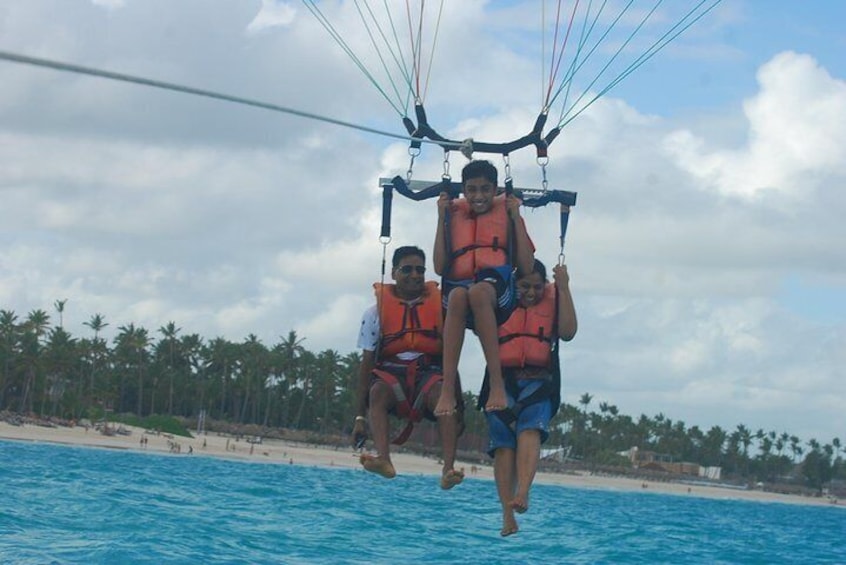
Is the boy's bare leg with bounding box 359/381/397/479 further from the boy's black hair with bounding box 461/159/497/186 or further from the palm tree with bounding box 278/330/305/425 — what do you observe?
the palm tree with bounding box 278/330/305/425

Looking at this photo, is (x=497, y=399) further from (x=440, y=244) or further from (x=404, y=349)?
(x=440, y=244)

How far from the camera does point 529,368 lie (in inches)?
432

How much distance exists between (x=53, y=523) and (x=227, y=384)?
82667 millimetres

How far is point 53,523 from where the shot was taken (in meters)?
26.6

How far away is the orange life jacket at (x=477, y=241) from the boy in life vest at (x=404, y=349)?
0.66 m

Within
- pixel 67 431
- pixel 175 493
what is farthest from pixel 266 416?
pixel 175 493

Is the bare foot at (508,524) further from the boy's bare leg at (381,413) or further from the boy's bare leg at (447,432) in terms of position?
the boy's bare leg at (381,413)

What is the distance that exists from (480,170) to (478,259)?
0.72 metres

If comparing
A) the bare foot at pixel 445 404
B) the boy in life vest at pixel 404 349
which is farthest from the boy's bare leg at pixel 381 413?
the bare foot at pixel 445 404

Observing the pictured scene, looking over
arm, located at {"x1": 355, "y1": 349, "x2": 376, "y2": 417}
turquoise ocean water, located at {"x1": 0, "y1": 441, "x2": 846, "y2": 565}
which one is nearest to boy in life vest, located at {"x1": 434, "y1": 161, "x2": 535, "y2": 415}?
arm, located at {"x1": 355, "y1": 349, "x2": 376, "y2": 417}

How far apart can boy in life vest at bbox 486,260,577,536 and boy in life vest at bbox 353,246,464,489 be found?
1.51 ft

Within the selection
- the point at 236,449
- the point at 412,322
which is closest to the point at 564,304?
the point at 412,322

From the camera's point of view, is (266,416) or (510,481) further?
(266,416)

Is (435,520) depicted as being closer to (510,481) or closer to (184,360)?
(510,481)
